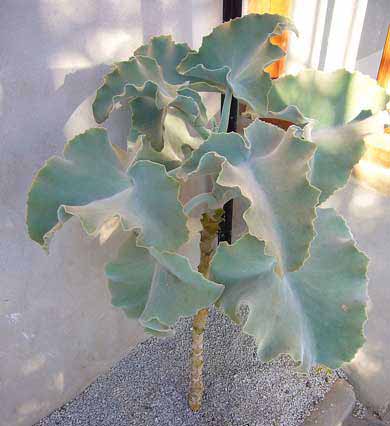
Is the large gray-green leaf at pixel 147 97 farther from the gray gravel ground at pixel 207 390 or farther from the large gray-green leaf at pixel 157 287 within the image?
the gray gravel ground at pixel 207 390

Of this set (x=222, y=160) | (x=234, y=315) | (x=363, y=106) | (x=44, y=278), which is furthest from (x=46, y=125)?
(x=363, y=106)

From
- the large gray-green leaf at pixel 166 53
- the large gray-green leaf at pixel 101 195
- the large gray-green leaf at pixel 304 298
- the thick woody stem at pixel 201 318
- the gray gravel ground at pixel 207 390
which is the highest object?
the large gray-green leaf at pixel 166 53

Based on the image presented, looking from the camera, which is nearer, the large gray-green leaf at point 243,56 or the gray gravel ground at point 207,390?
the large gray-green leaf at point 243,56

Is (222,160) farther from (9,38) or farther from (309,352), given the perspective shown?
(9,38)

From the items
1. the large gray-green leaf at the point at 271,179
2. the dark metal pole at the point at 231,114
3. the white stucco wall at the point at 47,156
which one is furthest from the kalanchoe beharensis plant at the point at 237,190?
the dark metal pole at the point at 231,114

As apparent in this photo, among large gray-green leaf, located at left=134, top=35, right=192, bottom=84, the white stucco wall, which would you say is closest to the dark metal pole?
the white stucco wall
